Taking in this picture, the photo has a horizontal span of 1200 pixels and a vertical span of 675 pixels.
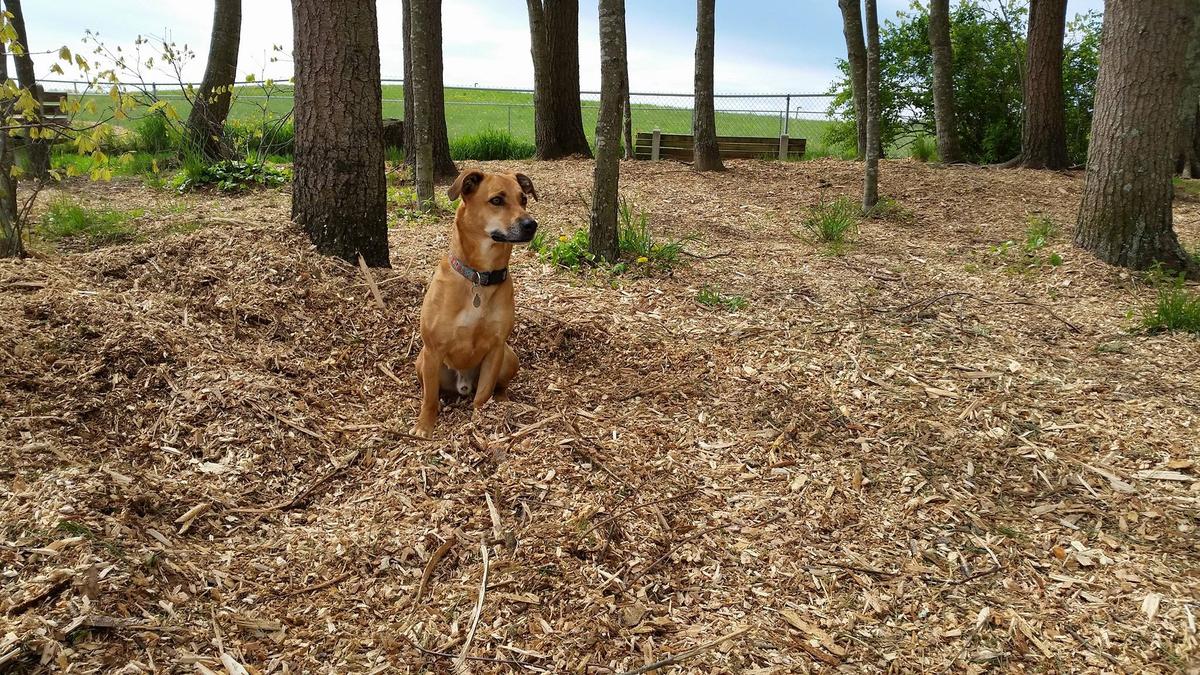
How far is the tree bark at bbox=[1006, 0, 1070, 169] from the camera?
12070 mm

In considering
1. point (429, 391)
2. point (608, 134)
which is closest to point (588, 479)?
point (429, 391)

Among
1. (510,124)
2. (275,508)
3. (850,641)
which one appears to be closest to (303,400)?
(275,508)

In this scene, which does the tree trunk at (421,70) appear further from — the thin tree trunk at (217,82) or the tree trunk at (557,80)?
the tree trunk at (557,80)

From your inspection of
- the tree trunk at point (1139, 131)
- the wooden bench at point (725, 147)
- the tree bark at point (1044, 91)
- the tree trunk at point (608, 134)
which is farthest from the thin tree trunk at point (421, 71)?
the tree bark at point (1044, 91)

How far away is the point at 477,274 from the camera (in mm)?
4168

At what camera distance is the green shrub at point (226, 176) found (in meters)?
10.5

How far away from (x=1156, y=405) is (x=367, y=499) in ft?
14.6

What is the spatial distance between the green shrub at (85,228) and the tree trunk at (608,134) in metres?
4.04

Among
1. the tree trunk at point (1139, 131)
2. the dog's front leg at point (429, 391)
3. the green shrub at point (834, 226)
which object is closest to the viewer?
the dog's front leg at point (429, 391)

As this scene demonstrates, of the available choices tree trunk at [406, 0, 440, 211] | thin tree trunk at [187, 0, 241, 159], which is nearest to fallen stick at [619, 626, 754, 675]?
tree trunk at [406, 0, 440, 211]

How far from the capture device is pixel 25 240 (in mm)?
6180

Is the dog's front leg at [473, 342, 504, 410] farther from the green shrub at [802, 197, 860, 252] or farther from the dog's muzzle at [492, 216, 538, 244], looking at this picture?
the green shrub at [802, 197, 860, 252]

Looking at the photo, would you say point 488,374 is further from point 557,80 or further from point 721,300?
point 557,80

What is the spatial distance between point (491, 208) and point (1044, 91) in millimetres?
11688
